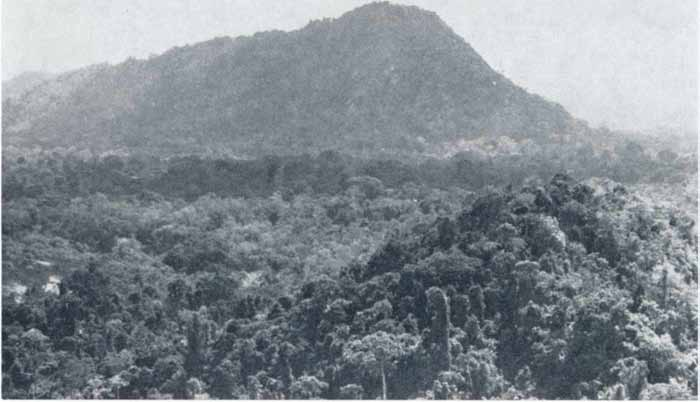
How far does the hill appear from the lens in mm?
101000

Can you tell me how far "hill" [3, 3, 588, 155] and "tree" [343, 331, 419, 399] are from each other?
5453 cm

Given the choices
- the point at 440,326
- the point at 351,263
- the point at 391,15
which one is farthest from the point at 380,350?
the point at 391,15

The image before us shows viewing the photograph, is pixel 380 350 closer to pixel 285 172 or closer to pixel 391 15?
pixel 285 172

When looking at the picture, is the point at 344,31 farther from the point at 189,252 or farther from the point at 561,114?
the point at 189,252

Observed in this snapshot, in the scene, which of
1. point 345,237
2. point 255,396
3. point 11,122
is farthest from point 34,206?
point 11,122

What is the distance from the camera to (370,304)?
41562 mm

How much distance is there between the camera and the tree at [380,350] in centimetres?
3709

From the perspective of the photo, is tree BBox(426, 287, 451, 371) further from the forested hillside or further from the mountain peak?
the mountain peak

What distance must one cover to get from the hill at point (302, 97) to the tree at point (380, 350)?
54.5m

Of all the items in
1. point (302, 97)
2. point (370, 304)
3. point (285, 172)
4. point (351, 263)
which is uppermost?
point (302, 97)

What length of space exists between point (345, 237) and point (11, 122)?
53754mm

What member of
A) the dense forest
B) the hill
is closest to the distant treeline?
the dense forest

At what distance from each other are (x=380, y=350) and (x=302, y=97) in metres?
76.3

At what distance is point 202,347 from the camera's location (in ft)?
135
